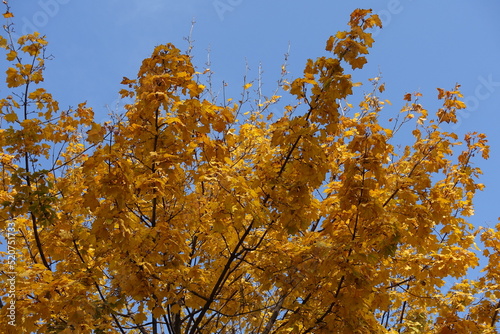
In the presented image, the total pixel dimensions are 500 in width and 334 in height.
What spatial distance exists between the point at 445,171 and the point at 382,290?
2.54 meters

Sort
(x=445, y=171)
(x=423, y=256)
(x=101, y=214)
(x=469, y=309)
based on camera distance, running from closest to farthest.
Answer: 1. (x=101, y=214)
2. (x=423, y=256)
3. (x=445, y=171)
4. (x=469, y=309)

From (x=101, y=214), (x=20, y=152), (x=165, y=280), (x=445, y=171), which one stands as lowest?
(x=165, y=280)

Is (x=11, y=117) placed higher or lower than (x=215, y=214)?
higher

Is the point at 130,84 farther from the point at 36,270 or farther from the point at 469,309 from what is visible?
the point at 469,309

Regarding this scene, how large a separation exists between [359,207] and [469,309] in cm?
423

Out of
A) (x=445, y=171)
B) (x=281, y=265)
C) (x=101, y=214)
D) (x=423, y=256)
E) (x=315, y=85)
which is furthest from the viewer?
(x=445, y=171)

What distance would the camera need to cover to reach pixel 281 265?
13.3 feet

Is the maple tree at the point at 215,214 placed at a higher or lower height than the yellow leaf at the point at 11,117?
lower

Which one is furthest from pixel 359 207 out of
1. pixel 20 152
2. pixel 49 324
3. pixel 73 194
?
pixel 20 152

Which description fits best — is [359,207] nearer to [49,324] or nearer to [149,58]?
[149,58]

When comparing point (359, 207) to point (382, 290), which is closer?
point (359, 207)

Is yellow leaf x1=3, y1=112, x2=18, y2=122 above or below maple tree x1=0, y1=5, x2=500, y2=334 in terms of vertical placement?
above

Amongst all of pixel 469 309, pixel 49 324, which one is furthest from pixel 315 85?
pixel 469 309

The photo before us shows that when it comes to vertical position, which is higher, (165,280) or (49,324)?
(165,280)
